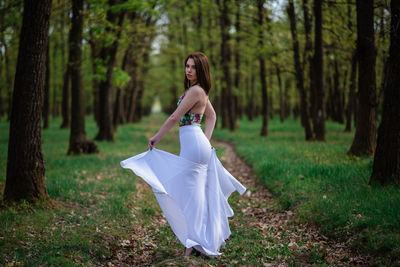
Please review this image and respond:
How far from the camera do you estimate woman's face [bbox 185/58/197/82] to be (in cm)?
450

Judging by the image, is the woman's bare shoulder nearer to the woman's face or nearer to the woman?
the woman

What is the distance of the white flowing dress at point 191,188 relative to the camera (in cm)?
445

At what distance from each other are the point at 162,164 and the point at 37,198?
10.1ft

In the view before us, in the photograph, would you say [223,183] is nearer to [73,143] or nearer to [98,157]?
[98,157]

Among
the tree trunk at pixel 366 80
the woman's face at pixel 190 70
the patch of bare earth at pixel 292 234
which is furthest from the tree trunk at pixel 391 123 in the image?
the woman's face at pixel 190 70

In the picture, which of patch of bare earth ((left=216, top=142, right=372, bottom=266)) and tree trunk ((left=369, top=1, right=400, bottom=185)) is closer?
patch of bare earth ((left=216, top=142, right=372, bottom=266))

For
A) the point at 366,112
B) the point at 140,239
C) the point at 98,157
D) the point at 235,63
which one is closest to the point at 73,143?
the point at 98,157

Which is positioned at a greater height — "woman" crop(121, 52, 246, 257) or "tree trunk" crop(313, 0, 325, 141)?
"tree trunk" crop(313, 0, 325, 141)

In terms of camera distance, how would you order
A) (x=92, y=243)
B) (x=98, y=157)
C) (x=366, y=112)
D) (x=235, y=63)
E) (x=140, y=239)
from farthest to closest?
1. (x=235, y=63)
2. (x=98, y=157)
3. (x=366, y=112)
4. (x=140, y=239)
5. (x=92, y=243)

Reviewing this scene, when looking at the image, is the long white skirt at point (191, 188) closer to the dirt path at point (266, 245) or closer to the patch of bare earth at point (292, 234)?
the dirt path at point (266, 245)

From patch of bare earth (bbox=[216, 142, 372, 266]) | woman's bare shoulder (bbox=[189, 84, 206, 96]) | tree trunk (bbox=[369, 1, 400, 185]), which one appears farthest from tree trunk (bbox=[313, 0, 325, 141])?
woman's bare shoulder (bbox=[189, 84, 206, 96])

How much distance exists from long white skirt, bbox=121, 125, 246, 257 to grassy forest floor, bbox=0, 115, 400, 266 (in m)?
0.34

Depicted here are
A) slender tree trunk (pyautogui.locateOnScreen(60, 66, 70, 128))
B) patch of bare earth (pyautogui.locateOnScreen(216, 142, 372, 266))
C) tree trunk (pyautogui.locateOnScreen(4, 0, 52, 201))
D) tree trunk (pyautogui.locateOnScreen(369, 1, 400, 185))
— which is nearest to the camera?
patch of bare earth (pyautogui.locateOnScreen(216, 142, 372, 266))

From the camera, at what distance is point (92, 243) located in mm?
4938
